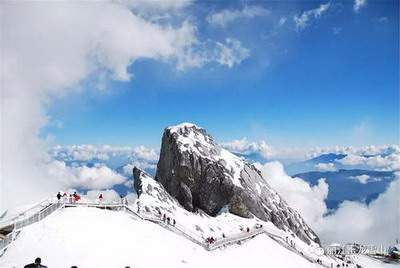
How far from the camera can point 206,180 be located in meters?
113

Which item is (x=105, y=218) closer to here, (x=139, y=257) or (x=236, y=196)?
(x=139, y=257)

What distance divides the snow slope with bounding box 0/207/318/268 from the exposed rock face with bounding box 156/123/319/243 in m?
36.7

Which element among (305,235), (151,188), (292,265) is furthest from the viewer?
(305,235)

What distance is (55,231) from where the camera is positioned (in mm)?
54219

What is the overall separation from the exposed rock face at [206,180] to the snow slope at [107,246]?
36719 millimetres

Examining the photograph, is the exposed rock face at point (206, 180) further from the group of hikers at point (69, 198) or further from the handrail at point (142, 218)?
the group of hikers at point (69, 198)

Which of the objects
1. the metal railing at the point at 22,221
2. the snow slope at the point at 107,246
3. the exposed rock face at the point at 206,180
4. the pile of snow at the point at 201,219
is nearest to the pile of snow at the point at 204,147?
the exposed rock face at the point at 206,180

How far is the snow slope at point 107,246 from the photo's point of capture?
1911 inches

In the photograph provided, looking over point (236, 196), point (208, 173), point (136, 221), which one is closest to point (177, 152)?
point (208, 173)

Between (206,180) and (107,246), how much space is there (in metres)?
59.5

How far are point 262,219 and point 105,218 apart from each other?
56.0m

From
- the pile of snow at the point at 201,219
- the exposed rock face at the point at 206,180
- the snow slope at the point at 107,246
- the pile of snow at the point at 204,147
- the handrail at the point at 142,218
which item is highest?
the pile of snow at the point at 204,147

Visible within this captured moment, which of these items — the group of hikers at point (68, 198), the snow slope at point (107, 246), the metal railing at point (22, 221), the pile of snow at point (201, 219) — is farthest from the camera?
the pile of snow at point (201, 219)

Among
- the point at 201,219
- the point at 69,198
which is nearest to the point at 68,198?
the point at 69,198
